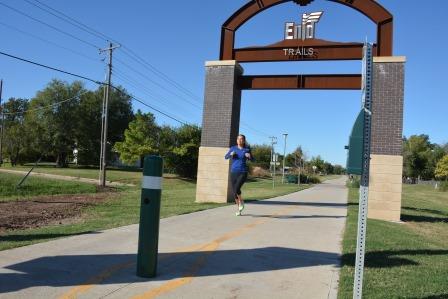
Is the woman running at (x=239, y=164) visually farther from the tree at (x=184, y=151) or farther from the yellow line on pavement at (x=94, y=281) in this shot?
the tree at (x=184, y=151)

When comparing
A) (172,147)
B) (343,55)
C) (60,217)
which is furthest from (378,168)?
(172,147)

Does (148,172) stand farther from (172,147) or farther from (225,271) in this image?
(172,147)

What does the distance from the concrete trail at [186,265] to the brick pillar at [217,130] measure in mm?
6842

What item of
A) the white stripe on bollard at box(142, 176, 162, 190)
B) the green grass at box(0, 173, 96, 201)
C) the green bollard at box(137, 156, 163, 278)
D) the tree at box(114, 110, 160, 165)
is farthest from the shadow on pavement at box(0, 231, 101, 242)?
the tree at box(114, 110, 160, 165)

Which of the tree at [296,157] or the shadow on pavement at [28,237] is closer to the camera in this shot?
the shadow on pavement at [28,237]

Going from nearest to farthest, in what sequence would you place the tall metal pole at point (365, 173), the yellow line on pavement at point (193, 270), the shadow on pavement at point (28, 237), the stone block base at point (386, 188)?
1. the tall metal pole at point (365, 173)
2. the yellow line on pavement at point (193, 270)
3. the shadow on pavement at point (28, 237)
4. the stone block base at point (386, 188)

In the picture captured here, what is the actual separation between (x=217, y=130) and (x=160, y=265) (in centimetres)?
1071

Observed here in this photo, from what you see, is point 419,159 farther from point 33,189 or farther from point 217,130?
point 217,130

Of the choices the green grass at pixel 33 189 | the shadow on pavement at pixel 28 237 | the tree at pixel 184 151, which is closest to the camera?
the shadow on pavement at pixel 28 237

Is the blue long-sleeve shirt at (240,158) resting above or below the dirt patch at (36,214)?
above

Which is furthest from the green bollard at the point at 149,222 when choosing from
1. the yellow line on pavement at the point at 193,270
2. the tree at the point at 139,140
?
the tree at the point at 139,140

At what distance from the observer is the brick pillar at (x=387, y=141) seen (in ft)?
48.0

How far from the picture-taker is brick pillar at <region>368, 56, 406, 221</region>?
48.0 ft

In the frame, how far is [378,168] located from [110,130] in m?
62.5
